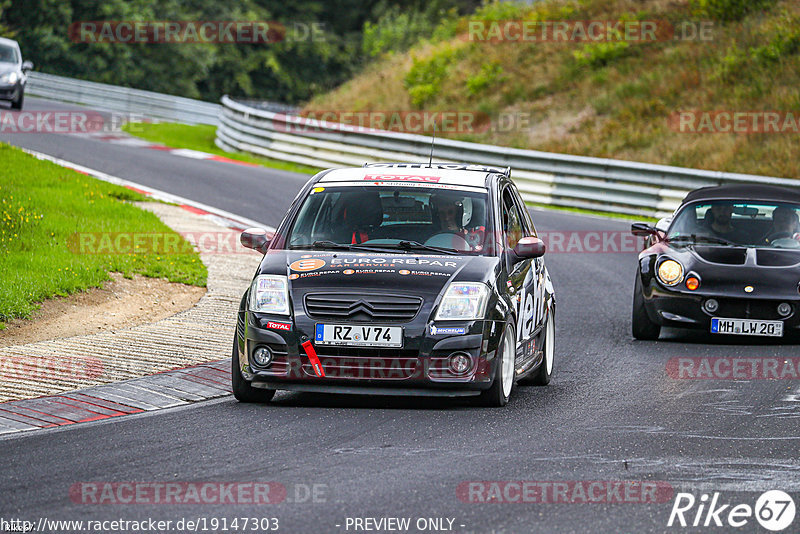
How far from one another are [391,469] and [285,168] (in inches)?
850

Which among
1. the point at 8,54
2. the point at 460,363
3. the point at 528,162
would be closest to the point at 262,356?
the point at 460,363

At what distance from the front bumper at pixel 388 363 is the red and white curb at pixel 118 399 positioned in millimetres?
753

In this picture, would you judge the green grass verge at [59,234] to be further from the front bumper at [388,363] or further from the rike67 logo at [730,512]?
the rike67 logo at [730,512]

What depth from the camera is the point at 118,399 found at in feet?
27.6

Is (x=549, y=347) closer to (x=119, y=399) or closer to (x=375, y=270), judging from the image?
(x=375, y=270)

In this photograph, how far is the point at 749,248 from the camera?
12.2 m

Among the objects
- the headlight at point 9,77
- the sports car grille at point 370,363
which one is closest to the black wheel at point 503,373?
the sports car grille at point 370,363

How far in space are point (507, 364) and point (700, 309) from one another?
12.9ft

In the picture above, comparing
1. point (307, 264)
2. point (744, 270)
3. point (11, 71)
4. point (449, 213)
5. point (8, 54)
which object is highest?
point (8, 54)

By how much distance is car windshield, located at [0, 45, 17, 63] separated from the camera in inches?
1195

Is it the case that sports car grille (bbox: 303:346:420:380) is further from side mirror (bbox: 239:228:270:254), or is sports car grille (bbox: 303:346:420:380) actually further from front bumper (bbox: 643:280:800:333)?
front bumper (bbox: 643:280:800:333)

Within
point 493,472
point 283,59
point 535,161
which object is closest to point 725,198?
point 493,472

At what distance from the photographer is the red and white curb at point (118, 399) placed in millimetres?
7766

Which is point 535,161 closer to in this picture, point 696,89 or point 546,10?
point 696,89
